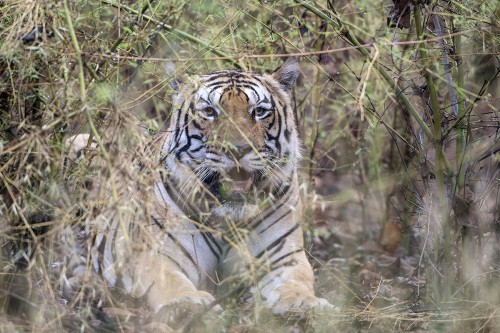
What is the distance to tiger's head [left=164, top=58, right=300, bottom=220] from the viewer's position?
457cm

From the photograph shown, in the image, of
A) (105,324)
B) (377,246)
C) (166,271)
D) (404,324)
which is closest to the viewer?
(105,324)

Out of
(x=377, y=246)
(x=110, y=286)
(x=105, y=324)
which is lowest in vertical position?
(x=377, y=246)

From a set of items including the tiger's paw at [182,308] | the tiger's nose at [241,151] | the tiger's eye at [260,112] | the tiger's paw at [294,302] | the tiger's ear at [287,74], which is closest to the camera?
the tiger's paw at [182,308]

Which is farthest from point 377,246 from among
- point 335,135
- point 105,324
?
point 105,324

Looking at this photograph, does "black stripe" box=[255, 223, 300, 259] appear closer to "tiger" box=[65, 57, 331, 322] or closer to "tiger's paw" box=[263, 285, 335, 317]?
"tiger" box=[65, 57, 331, 322]

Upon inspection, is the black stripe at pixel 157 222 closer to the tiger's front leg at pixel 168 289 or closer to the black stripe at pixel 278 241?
the tiger's front leg at pixel 168 289

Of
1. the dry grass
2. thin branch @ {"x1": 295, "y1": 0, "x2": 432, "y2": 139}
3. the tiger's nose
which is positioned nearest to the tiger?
the tiger's nose

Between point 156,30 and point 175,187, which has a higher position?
point 156,30

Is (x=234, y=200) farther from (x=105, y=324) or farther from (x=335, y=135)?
(x=335, y=135)

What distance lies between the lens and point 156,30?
3969 mm

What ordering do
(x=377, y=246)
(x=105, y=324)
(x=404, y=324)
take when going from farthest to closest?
(x=377, y=246)
(x=404, y=324)
(x=105, y=324)

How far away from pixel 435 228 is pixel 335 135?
2.33 meters

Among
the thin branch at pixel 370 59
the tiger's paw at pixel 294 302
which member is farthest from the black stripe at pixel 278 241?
the thin branch at pixel 370 59

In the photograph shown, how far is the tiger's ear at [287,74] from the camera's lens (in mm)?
5141
